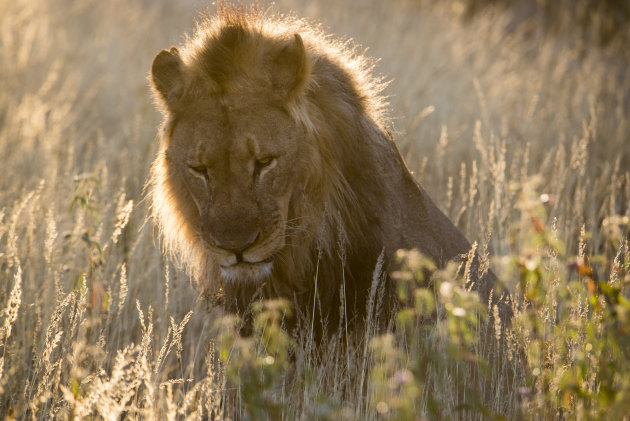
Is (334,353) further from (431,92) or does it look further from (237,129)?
(431,92)

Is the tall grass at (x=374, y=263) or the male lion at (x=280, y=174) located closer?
the tall grass at (x=374, y=263)

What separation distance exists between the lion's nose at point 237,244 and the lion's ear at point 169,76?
862 millimetres

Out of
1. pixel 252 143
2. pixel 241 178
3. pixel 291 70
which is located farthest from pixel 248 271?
pixel 291 70

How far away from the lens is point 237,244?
144 inches

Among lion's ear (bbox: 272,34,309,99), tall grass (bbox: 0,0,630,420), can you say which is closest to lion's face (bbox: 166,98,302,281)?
lion's ear (bbox: 272,34,309,99)

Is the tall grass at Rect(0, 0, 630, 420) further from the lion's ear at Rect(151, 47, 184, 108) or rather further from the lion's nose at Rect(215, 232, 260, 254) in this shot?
the lion's ear at Rect(151, 47, 184, 108)

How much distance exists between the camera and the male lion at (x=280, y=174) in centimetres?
373

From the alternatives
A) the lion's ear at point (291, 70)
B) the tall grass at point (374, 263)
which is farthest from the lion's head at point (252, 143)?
the tall grass at point (374, 263)

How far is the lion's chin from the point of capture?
3.80 meters

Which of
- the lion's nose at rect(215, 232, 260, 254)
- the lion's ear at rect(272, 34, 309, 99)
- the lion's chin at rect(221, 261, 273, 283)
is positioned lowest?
the lion's chin at rect(221, 261, 273, 283)

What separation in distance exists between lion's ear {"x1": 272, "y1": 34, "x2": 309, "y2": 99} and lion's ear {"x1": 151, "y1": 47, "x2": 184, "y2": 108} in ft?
1.76

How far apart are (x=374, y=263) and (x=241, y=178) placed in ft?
2.73

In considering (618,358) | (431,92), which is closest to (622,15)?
(431,92)

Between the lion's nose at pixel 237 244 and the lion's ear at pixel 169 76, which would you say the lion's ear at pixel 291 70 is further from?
the lion's nose at pixel 237 244
